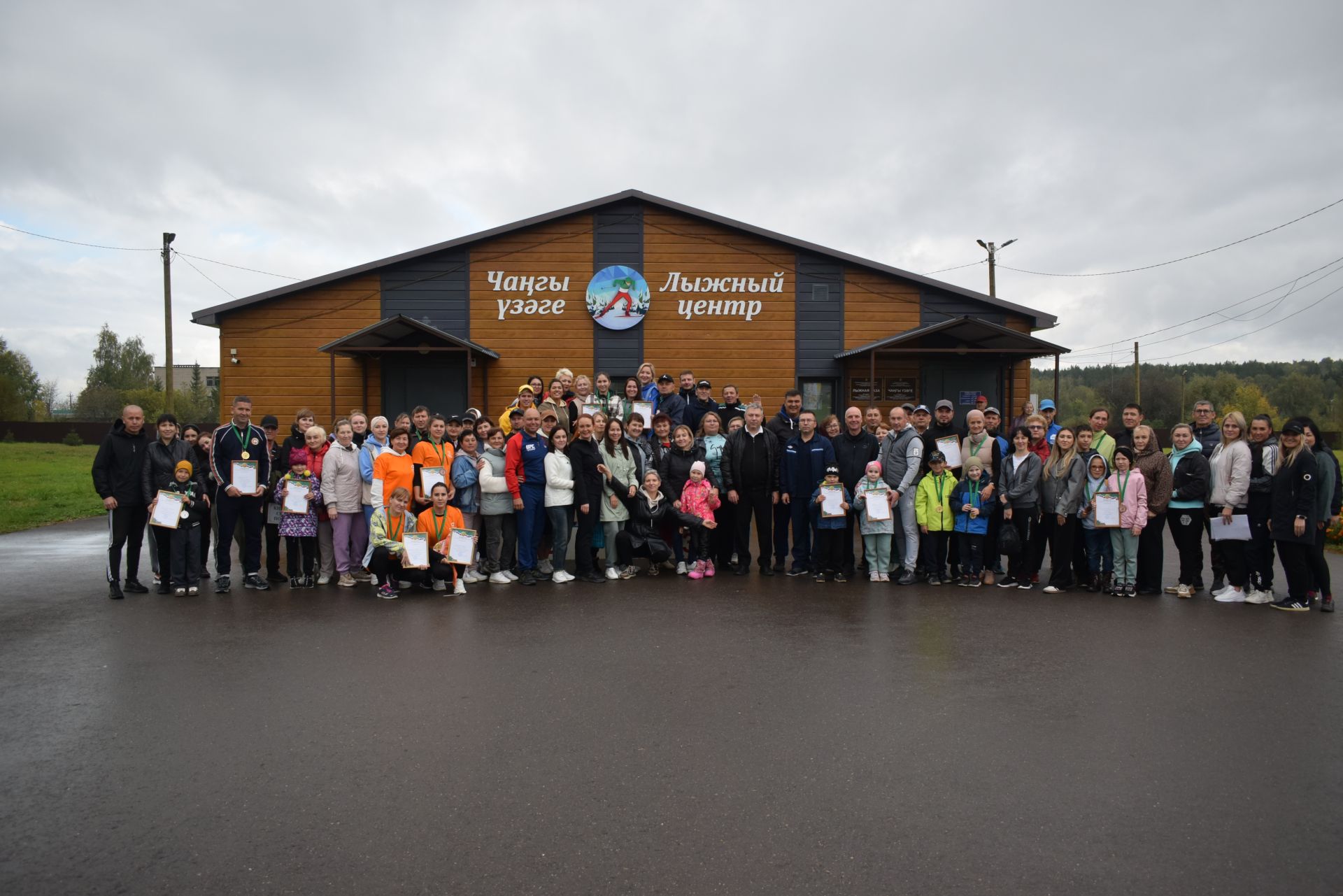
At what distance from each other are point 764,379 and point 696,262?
9.11 ft

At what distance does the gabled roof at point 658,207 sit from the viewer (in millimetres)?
16125

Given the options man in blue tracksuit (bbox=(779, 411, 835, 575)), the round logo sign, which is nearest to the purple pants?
man in blue tracksuit (bbox=(779, 411, 835, 575))

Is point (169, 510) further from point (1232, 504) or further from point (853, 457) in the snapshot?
point (1232, 504)

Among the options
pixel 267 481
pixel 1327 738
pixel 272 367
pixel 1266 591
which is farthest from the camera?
pixel 272 367

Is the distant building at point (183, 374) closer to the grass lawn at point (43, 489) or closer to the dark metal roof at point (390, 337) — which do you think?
the grass lawn at point (43, 489)

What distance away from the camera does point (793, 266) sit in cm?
1700

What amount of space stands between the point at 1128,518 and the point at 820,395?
9.14m

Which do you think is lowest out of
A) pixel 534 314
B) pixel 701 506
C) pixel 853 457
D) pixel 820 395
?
pixel 701 506

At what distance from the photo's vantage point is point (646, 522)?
31.6 feet

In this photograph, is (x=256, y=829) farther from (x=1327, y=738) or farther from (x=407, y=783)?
(x=1327, y=738)

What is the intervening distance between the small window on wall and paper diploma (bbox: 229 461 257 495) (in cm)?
1113

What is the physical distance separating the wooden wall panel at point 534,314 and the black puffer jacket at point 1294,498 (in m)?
11.9

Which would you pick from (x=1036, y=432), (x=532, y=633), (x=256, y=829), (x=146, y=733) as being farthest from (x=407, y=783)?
(x=1036, y=432)

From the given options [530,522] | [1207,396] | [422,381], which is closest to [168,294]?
[422,381]
